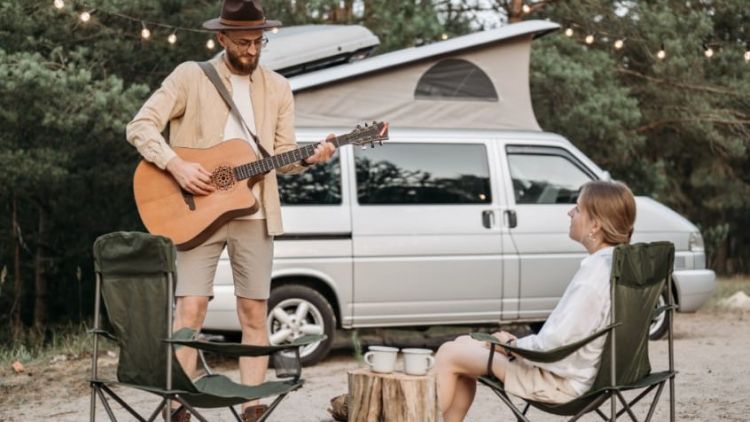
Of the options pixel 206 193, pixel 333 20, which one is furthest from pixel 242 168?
pixel 333 20

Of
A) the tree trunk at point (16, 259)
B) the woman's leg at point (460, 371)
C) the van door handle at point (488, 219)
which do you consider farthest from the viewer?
the tree trunk at point (16, 259)

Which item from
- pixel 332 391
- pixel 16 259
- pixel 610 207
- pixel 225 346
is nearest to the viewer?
pixel 225 346

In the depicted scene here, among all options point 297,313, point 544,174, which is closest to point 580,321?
point 297,313

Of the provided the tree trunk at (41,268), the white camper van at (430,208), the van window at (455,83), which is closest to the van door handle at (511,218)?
the white camper van at (430,208)

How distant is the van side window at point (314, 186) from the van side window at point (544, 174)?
4.63 feet

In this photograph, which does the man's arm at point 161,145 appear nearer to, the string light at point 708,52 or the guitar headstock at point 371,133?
the guitar headstock at point 371,133

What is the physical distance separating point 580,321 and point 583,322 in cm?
1

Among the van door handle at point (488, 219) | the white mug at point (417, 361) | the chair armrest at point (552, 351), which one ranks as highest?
the van door handle at point (488, 219)

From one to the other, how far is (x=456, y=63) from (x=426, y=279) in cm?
186

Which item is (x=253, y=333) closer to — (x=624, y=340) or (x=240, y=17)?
(x=240, y=17)

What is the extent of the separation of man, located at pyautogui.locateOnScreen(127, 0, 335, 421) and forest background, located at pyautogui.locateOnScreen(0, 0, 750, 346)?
587 centimetres

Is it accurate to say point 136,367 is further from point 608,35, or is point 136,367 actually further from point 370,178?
point 608,35

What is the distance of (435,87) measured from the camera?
9.16 m

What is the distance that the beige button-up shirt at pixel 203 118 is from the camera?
5246 mm
